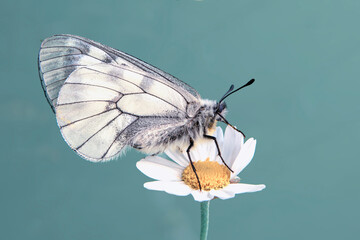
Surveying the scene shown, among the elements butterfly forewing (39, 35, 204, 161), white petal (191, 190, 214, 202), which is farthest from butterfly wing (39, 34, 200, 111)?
white petal (191, 190, 214, 202)

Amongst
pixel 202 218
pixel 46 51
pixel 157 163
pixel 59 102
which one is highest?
pixel 46 51

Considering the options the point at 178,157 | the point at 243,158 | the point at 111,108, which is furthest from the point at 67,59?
the point at 243,158

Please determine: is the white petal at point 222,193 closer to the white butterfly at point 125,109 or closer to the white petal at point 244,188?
the white petal at point 244,188

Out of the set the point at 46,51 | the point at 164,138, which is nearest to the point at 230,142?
the point at 164,138

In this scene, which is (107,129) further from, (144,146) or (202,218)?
(202,218)

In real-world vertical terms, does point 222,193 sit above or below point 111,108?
below

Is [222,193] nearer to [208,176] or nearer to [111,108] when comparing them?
[208,176]

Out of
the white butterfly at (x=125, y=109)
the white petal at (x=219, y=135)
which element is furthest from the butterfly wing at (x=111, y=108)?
the white petal at (x=219, y=135)
